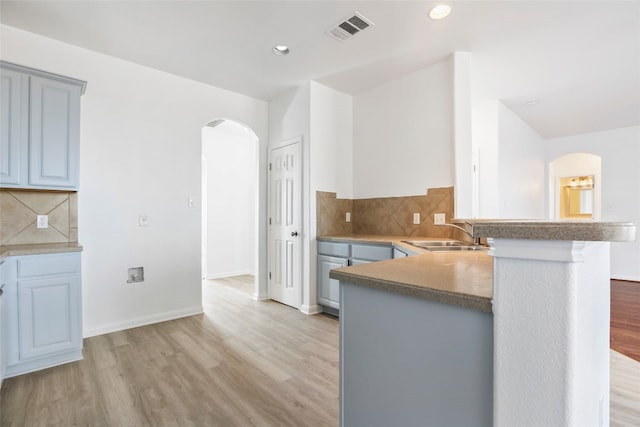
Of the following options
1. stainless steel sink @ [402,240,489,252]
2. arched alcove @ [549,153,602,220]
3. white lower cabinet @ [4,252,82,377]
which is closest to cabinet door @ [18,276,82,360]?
white lower cabinet @ [4,252,82,377]

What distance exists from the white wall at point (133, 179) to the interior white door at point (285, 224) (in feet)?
3.17

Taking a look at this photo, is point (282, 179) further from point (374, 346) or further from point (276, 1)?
point (374, 346)

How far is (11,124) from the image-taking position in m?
2.28

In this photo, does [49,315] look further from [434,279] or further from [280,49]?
[280,49]

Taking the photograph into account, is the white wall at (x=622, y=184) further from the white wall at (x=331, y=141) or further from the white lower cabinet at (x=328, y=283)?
the white lower cabinet at (x=328, y=283)

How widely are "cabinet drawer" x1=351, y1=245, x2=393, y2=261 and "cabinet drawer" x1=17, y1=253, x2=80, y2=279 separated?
248 centimetres

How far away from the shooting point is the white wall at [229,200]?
5508 mm

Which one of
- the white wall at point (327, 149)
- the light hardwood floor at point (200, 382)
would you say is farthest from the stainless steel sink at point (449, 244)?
the white wall at point (327, 149)

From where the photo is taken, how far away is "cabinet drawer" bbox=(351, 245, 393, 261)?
287 cm

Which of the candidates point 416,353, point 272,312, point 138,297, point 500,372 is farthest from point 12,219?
point 500,372

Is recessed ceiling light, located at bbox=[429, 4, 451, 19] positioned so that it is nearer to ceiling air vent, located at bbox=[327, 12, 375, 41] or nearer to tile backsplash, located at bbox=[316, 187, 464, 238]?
ceiling air vent, located at bbox=[327, 12, 375, 41]

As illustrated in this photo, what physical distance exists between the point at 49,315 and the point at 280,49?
3002mm

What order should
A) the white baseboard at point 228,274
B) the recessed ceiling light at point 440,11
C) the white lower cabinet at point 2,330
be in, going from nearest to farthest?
1. the white lower cabinet at point 2,330
2. the recessed ceiling light at point 440,11
3. the white baseboard at point 228,274

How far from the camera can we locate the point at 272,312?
3.56 metres
